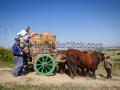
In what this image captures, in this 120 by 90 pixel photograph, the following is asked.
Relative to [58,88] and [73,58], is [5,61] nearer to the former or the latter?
[73,58]

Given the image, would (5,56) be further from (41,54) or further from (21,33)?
(41,54)

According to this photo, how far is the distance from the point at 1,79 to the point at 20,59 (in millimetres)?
1240

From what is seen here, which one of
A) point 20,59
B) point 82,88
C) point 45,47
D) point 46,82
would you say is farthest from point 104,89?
point 20,59

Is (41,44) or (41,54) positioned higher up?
(41,44)

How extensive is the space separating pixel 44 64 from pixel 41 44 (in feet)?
3.53

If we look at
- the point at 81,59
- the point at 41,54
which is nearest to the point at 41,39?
the point at 41,54

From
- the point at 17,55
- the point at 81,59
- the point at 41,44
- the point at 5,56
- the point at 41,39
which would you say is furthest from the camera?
the point at 5,56

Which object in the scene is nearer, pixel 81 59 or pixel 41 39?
pixel 41 39

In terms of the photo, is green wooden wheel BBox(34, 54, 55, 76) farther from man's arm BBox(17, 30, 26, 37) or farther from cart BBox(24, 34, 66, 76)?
man's arm BBox(17, 30, 26, 37)

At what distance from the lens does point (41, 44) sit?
721cm

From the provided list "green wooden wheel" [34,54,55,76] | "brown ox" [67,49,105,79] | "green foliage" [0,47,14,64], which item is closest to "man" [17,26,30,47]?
"green wooden wheel" [34,54,55,76]

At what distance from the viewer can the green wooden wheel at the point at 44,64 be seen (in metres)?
6.98

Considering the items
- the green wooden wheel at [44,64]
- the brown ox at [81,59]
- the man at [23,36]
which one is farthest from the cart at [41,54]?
Result: the brown ox at [81,59]

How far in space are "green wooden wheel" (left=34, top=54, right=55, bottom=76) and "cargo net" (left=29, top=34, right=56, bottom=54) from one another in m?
0.33
